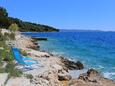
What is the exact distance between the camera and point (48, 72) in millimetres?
15781

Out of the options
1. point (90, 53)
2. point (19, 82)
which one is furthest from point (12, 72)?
point (90, 53)

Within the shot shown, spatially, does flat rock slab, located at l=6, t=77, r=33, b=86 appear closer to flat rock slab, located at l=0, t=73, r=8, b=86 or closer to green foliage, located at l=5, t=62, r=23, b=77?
flat rock slab, located at l=0, t=73, r=8, b=86

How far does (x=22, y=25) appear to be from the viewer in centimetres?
13450

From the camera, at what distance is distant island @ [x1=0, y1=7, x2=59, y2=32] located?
102812 millimetres

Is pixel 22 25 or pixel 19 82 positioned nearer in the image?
pixel 19 82

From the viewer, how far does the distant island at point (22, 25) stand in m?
103

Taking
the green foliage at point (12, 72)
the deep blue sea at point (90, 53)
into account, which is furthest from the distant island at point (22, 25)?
the green foliage at point (12, 72)

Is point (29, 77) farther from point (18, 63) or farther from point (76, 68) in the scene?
point (76, 68)

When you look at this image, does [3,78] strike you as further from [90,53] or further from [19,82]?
[90,53]

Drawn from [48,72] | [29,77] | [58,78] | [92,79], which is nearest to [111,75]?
[92,79]

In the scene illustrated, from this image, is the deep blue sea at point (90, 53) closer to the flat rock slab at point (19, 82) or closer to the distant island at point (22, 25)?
the flat rock slab at point (19, 82)

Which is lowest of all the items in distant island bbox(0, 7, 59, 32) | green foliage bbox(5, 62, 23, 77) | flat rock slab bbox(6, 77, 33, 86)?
distant island bbox(0, 7, 59, 32)

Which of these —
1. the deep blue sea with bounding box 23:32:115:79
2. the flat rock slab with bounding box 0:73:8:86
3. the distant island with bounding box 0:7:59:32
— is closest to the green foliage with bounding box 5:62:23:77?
the flat rock slab with bounding box 0:73:8:86

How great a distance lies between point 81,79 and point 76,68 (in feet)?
18.7
